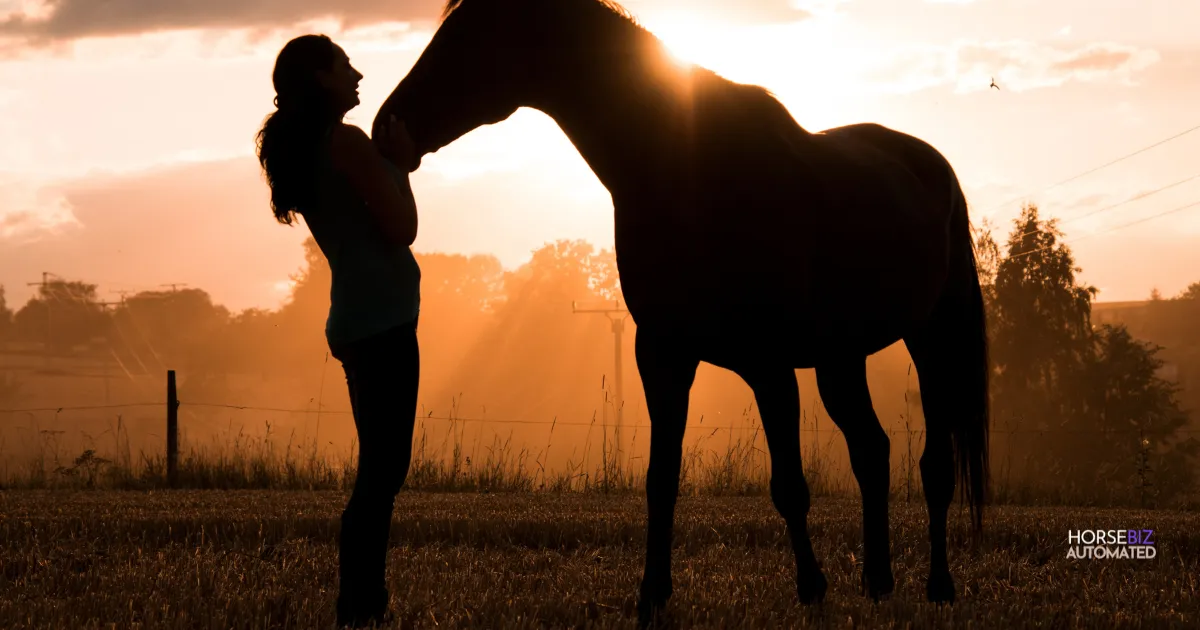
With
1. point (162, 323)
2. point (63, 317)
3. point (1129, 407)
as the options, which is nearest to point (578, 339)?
point (1129, 407)

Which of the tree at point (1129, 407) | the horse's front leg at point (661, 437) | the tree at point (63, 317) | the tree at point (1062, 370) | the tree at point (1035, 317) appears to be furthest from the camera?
the tree at point (63, 317)

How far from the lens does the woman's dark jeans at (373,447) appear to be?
374 centimetres

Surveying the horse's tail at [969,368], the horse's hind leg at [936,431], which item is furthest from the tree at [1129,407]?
the horse's hind leg at [936,431]

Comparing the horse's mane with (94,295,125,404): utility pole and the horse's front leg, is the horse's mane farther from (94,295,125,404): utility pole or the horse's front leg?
(94,295,125,404): utility pole

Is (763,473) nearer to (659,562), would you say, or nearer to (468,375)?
(659,562)

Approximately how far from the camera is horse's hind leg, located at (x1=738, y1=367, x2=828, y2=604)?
4461 mm

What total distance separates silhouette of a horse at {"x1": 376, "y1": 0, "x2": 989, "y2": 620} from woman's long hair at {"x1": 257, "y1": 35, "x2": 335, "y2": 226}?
254mm

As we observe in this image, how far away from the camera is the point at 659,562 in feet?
14.5

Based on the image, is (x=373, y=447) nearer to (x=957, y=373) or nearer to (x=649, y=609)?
(x=649, y=609)

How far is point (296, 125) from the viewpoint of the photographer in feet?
12.2

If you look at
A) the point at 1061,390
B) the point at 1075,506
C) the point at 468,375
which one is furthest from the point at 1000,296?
the point at 468,375

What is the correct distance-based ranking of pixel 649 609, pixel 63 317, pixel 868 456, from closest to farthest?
pixel 649 609, pixel 868 456, pixel 63 317

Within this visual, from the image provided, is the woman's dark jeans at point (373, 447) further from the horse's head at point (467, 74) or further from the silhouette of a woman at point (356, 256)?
the horse's head at point (467, 74)

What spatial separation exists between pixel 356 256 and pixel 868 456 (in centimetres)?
268
